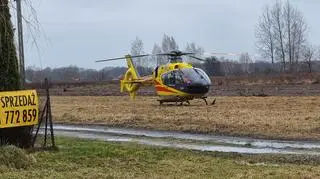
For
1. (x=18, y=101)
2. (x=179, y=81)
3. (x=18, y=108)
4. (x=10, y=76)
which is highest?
(x=10, y=76)

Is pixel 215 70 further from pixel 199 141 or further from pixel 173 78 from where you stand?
pixel 199 141

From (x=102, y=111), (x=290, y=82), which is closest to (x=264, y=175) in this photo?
(x=102, y=111)

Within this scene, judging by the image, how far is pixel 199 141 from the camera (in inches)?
688

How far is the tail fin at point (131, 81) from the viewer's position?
1587 inches

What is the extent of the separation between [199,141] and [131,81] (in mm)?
23500

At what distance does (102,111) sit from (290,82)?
1193 inches

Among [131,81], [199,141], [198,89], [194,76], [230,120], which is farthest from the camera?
[131,81]

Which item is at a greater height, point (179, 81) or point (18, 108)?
point (179, 81)

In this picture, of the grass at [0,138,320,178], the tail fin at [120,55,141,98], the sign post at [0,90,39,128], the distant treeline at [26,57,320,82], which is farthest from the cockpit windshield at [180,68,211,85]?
the distant treeline at [26,57,320,82]

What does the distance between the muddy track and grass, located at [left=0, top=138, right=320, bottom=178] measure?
1740mm

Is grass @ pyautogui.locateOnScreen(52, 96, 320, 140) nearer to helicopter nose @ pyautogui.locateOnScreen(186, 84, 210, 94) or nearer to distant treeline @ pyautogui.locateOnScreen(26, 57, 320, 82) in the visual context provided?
helicopter nose @ pyautogui.locateOnScreen(186, 84, 210, 94)

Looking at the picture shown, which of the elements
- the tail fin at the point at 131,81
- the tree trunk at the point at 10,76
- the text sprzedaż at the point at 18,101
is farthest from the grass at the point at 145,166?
the tail fin at the point at 131,81

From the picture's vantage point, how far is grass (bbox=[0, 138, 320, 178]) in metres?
10.4

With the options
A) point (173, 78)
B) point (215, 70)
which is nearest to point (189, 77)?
point (173, 78)
